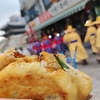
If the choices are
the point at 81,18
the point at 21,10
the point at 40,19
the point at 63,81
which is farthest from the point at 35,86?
the point at 21,10

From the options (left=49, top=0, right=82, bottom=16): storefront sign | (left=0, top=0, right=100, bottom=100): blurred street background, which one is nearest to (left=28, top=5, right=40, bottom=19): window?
(left=0, top=0, right=100, bottom=100): blurred street background

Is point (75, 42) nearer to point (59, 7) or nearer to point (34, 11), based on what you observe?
point (59, 7)

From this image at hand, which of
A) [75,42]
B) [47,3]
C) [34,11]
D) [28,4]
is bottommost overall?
[75,42]

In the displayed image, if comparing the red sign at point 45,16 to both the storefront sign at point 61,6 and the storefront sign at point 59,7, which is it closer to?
the storefront sign at point 59,7

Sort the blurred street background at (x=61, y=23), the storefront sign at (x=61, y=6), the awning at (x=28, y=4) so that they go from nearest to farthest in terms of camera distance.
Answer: the blurred street background at (x=61, y=23) → the storefront sign at (x=61, y=6) → the awning at (x=28, y=4)

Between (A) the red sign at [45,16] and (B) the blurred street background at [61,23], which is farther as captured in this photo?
(A) the red sign at [45,16]

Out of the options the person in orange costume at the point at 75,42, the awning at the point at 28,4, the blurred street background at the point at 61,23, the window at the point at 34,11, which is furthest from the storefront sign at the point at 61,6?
the awning at the point at 28,4

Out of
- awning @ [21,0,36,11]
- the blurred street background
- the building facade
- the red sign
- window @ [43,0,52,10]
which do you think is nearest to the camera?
the blurred street background

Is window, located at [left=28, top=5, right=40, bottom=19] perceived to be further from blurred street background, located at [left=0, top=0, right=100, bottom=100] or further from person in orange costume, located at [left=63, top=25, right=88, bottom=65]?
person in orange costume, located at [left=63, top=25, right=88, bottom=65]

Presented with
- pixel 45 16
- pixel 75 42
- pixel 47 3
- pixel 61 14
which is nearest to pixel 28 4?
pixel 47 3

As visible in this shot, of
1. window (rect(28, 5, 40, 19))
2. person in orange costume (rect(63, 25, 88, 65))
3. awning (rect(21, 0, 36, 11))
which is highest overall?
awning (rect(21, 0, 36, 11))

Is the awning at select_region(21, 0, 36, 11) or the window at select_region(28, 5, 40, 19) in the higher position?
the awning at select_region(21, 0, 36, 11)

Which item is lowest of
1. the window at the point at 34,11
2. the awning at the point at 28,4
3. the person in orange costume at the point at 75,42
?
the person in orange costume at the point at 75,42
